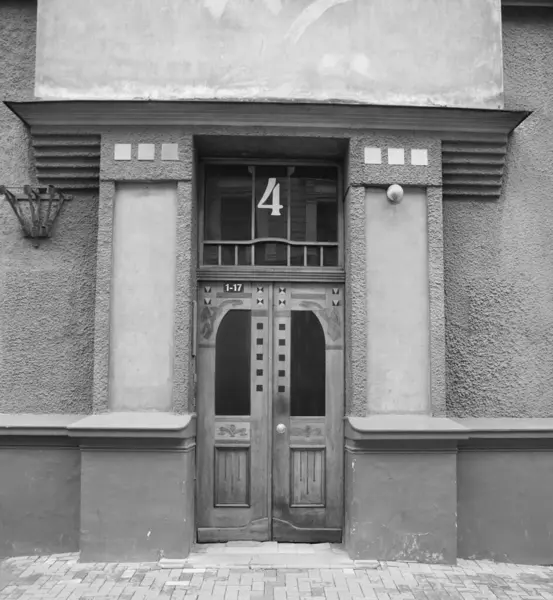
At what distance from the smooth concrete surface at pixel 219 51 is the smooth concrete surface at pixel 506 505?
3.21 meters

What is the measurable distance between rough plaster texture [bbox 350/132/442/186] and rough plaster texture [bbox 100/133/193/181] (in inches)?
56.7

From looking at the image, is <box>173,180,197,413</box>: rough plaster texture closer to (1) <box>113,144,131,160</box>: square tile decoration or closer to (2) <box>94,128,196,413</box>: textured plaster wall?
(2) <box>94,128,196,413</box>: textured plaster wall

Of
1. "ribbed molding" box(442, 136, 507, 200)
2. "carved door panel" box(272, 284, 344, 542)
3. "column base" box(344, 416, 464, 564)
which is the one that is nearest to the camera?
"column base" box(344, 416, 464, 564)

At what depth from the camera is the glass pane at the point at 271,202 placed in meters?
6.09

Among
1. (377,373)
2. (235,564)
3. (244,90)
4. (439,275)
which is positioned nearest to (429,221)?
(439,275)

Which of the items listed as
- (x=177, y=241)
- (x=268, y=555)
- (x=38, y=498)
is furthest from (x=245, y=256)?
(x=38, y=498)

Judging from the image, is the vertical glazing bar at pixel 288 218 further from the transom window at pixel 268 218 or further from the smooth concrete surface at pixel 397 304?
the smooth concrete surface at pixel 397 304

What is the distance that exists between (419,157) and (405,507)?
2.94m

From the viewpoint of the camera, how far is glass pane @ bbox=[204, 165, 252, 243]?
6.10m

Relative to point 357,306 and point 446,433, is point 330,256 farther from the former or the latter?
point 446,433

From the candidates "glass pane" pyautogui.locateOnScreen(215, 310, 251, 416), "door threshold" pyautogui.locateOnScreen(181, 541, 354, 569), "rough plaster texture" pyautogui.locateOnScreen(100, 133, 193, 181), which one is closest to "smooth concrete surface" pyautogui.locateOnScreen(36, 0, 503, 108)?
"rough plaster texture" pyautogui.locateOnScreen(100, 133, 193, 181)

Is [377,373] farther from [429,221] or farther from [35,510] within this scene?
[35,510]

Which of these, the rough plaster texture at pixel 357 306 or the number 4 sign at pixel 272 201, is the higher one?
the number 4 sign at pixel 272 201

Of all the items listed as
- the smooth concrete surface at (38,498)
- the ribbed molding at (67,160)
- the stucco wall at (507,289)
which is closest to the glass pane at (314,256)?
the stucco wall at (507,289)
